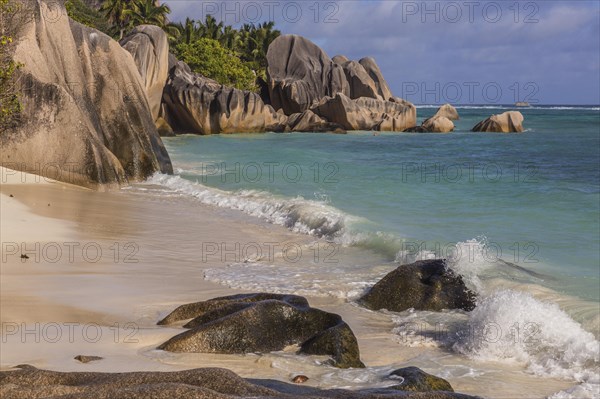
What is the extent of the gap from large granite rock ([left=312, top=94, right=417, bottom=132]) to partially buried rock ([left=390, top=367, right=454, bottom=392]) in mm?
53947

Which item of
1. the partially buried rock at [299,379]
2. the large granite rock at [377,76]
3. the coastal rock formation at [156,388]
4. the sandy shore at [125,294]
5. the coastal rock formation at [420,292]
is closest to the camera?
the coastal rock formation at [156,388]

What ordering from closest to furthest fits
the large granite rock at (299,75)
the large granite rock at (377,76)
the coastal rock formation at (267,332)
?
the coastal rock formation at (267,332) → the large granite rock at (299,75) → the large granite rock at (377,76)

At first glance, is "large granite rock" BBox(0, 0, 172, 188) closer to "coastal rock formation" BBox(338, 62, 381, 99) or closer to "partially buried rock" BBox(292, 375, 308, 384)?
"partially buried rock" BBox(292, 375, 308, 384)

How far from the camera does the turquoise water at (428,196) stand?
12.4 m

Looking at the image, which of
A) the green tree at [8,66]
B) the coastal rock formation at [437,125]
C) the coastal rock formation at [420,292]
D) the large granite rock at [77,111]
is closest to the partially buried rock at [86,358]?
the coastal rock formation at [420,292]

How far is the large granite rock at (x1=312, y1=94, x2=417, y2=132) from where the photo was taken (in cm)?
5909

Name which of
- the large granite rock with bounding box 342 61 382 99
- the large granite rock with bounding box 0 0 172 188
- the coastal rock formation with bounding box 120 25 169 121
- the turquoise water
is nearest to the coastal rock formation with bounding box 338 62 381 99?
the large granite rock with bounding box 342 61 382 99

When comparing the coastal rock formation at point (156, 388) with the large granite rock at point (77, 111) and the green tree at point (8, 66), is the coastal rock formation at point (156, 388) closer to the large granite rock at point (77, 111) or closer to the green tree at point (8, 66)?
the green tree at point (8, 66)

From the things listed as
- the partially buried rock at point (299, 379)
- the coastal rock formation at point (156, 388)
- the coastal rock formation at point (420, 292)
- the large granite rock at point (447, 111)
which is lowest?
the partially buried rock at point (299, 379)

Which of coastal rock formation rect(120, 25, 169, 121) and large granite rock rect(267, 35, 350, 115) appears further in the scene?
large granite rock rect(267, 35, 350, 115)

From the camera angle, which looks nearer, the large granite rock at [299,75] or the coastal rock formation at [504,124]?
the coastal rock formation at [504,124]

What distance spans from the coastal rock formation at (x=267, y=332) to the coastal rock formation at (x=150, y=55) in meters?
33.6

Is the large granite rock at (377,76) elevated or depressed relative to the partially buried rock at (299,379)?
elevated

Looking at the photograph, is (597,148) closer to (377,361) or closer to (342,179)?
(342,179)
